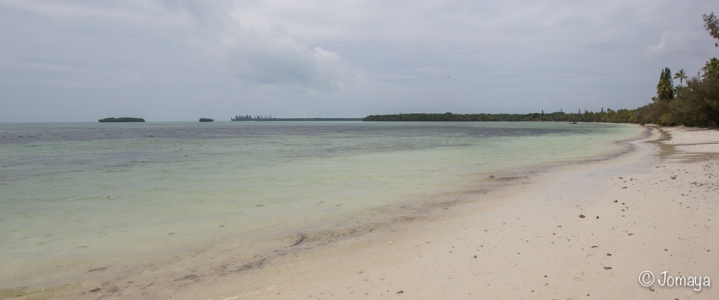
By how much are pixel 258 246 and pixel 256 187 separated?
206 inches

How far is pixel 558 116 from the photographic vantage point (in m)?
186

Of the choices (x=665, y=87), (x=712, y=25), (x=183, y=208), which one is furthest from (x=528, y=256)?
(x=665, y=87)

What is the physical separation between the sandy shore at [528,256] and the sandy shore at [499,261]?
A: 0.04ft

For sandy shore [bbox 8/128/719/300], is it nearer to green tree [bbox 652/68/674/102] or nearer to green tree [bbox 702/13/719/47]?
green tree [bbox 702/13/719/47]

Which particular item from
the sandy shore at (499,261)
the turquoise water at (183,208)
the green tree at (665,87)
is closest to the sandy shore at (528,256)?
the sandy shore at (499,261)

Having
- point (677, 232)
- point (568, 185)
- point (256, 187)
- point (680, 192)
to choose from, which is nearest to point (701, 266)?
point (677, 232)

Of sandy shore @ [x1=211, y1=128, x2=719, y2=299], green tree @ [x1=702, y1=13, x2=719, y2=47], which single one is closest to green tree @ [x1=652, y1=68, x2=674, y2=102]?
green tree @ [x1=702, y1=13, x2=719, y2=47]

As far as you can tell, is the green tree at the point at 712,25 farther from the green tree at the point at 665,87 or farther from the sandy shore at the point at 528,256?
the green tree at the point at 665,87

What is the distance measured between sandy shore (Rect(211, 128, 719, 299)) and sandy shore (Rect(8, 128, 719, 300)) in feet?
0.04

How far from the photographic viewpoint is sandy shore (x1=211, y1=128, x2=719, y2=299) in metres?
3.63

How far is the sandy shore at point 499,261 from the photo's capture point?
3.65 metres

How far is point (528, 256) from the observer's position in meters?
4.40

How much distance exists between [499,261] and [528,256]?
379 mm

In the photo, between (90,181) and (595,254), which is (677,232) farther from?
(90,181)
